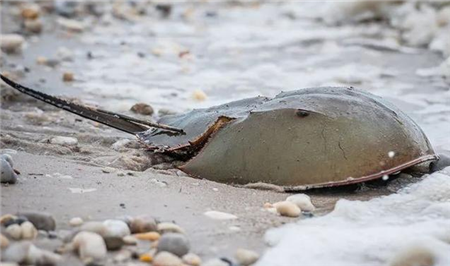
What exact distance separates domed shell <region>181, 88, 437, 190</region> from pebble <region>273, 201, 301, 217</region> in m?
0.19

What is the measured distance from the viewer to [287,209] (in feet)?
7.60

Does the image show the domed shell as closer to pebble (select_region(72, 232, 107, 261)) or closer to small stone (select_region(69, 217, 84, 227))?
small stone (select_region(69, 217, 84, 227))

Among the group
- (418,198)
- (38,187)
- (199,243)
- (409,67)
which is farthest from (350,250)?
(409,67)

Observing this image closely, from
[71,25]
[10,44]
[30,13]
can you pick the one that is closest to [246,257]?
[10,44]

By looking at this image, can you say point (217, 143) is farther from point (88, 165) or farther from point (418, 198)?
point (418, 198)

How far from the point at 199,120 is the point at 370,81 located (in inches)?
99.6

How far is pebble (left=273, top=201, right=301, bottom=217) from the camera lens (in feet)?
7.61

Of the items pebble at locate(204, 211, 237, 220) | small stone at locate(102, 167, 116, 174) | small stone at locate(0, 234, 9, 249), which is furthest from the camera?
small stone at locate(102, 167, 116, 174)

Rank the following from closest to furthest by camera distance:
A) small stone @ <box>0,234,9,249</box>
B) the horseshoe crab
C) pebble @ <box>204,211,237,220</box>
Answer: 1. small stone @ <box>0,234,9,249</box>
2. pebble @ <box>204,211,237,220</box>
3. the horseshoe crab

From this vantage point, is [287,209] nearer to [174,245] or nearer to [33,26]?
[174,245]

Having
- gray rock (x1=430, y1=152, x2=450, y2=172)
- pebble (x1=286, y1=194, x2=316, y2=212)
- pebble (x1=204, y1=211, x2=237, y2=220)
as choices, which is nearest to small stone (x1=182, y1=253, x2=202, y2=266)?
pebble (x1=204, y1=211, x2=237, y2=220)

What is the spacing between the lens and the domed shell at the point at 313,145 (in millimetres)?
2504

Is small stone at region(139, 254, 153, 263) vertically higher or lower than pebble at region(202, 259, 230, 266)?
lower

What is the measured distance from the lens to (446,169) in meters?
2.81
